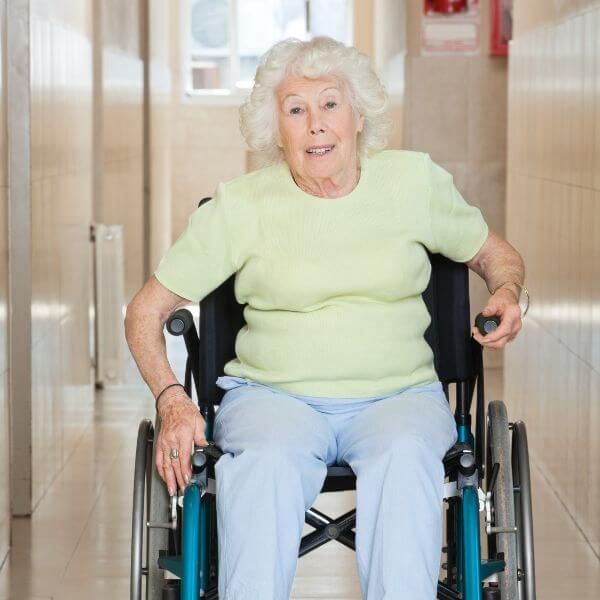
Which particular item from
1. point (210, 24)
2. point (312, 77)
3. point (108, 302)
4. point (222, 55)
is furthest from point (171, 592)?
point (210, 24)

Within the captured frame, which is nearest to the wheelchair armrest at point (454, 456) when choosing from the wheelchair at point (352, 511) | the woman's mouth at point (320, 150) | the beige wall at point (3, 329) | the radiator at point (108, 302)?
the wheelchair at point (352, 511)

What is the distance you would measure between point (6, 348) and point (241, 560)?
5.65 ft

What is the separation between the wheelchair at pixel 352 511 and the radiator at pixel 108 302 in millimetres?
3263

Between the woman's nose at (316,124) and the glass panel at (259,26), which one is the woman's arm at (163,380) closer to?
the woman's nose at (316,124)

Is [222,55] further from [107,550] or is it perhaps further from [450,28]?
[107,550]

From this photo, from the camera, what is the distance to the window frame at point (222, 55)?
1431cm

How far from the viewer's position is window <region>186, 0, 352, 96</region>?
1502 cm

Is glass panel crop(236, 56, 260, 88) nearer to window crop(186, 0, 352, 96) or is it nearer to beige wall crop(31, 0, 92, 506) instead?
window crop(186, 0, 352, 96)

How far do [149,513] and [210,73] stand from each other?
1285cm

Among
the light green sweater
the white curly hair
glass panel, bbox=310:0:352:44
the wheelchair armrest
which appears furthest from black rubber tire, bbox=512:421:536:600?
glass panel, bbox=310:0:352:44

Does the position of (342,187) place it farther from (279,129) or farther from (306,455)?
(306,455)

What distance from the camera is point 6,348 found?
385 cm

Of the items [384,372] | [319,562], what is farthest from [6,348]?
[384,372]

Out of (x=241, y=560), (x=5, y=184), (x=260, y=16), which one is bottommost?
(x=241, y=560)
